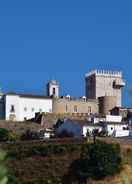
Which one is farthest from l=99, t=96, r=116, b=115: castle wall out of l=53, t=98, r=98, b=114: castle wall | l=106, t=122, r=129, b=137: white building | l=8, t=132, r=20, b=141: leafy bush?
l=8, t=132, r=20, b=141: leafy bush

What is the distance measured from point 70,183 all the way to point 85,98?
144 feet

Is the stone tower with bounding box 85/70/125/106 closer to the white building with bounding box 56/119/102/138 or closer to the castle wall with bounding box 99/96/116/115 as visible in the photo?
the castle wall with bounding box 99/96/116/115

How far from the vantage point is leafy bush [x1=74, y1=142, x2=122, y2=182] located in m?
54.3

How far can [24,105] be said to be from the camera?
91062 mm

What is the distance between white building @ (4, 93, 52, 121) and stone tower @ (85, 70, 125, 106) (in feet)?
40.1

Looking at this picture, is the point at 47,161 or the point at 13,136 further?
the point at 13,136

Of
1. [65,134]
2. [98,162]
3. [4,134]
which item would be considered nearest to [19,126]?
[4,134]

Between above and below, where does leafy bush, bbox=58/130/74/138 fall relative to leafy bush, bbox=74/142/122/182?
above

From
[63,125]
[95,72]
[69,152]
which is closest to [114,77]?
[95,72]

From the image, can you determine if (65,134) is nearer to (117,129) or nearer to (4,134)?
(4,134)

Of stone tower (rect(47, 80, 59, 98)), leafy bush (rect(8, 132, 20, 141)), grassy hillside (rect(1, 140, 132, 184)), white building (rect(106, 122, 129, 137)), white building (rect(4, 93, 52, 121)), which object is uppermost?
stone tower (rect(47, 80, 59, 98))

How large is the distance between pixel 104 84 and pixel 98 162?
53211 millimetres

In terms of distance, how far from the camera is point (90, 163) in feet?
179

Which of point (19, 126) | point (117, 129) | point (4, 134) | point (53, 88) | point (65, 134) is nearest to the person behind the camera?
point (4, 134)
